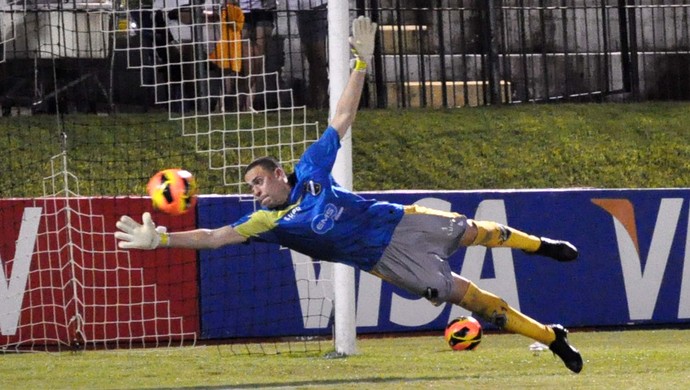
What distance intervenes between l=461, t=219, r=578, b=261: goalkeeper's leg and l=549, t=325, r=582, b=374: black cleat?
62 centimetres

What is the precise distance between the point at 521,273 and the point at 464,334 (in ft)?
11.7

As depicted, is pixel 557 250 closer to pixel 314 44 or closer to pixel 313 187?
pixel 313 187

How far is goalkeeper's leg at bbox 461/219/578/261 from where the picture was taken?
1071 cm

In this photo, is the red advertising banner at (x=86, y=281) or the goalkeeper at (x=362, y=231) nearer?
the goalkeeper at (x=362, y=231)

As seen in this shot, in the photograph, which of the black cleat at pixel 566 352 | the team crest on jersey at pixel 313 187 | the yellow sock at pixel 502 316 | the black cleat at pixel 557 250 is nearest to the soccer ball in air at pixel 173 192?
the team crest on jersey at pixel 313 187

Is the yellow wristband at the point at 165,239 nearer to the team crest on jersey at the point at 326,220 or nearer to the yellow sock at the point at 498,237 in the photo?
the team crest on jersey at the point at 326,220

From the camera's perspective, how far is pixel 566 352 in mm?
10547

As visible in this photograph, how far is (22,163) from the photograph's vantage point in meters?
17.0

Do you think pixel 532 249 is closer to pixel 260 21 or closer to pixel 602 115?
pixel 260 21

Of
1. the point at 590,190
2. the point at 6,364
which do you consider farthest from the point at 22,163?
the point at 590,190

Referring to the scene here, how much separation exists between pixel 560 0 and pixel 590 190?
18.3ft

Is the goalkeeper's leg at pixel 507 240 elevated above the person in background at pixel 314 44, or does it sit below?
below

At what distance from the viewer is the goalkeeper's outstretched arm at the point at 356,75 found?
1060cm

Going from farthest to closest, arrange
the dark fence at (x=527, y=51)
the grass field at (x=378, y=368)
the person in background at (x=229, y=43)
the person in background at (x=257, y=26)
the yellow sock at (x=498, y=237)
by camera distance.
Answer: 1. the dark fence at (x=527, y=51)
2. the person in background at (x=257, y=26)
3. the person in background at (x=229, y=43)
4. the yellow sock at (x=498, y=237)
5. the grass field at (x=378, y=368)
